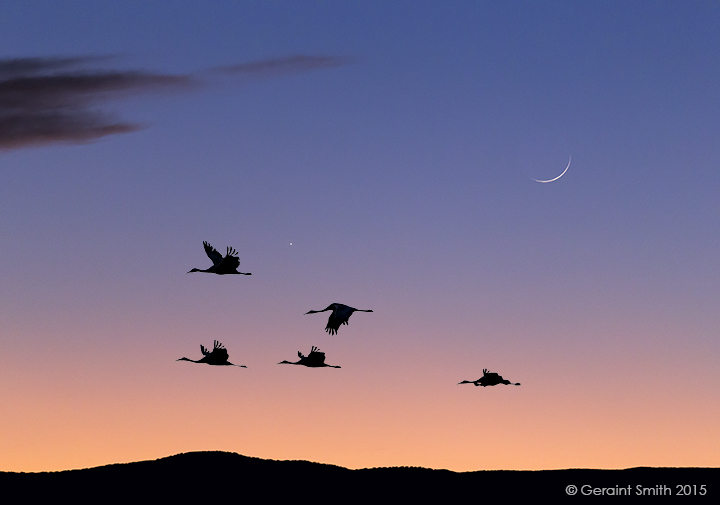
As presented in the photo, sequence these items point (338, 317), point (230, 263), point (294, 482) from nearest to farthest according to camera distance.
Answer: point (338, 317), point (230, 263), point (294, 482)

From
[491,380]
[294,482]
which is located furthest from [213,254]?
[294,482]

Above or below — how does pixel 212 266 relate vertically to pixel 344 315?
above

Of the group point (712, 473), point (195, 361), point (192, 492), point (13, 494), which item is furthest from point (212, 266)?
point (712, 473)

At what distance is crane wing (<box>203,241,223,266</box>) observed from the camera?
159ft

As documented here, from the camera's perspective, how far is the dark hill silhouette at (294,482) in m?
109

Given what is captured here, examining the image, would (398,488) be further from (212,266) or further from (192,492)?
(212,266)

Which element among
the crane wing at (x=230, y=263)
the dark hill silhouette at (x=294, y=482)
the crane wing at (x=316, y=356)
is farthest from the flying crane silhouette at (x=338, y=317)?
the dark hill silhouette at (x=294, y=482)

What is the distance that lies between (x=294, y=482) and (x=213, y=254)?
66.3 metres

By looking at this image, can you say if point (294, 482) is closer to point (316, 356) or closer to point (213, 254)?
point (316, 356)

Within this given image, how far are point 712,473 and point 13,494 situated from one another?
72.9 m

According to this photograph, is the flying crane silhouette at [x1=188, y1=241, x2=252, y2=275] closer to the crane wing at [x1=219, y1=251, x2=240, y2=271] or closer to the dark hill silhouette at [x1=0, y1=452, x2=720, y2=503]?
the crane wing at [x1=219, y1=251, x2=240, y2=271]

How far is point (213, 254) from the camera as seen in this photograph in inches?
1932

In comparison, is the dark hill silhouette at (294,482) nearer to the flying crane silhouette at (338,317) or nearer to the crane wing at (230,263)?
the crane wing at (230,263)

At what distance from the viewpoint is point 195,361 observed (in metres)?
53.3
